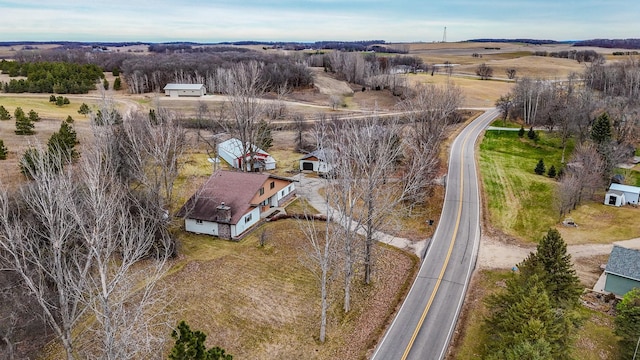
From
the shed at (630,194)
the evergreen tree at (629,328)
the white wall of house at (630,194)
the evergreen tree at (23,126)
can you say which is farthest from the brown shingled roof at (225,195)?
the white wall of house at (630,194)

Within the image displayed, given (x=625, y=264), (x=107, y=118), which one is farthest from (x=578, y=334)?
(x=107, y=118)

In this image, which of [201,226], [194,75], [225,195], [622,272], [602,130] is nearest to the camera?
[622,272]

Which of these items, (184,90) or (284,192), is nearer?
(284,192)

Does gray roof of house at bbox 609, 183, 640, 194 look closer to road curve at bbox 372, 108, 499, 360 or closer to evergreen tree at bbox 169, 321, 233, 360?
road curve at bbox 372, 108, 499, 360

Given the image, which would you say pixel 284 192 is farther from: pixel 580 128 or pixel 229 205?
pixel 580 128

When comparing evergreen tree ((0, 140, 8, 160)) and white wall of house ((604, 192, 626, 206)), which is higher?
evergreen tree ((0, 140, 8, 160))

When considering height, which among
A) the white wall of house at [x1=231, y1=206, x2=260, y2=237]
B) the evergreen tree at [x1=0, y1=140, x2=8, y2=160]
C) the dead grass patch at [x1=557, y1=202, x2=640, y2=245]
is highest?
the evergreen tree at [x1=0, y1=140, x2=8, y2=160]

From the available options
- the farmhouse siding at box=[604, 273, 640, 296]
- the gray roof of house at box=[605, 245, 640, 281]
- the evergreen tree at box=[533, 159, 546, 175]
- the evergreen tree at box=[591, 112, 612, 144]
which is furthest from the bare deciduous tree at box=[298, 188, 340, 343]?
the evergreen tree at box=[591, 112, 612, 144]

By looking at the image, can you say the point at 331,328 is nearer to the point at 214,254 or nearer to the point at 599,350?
the point at 214,254
